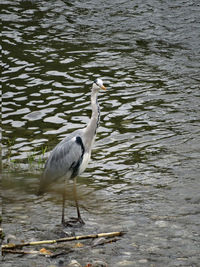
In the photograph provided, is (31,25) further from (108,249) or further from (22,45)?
(108,249)

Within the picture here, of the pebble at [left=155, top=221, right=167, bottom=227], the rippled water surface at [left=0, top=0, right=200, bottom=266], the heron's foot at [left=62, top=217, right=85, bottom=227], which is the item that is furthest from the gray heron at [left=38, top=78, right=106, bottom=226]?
the pebble at [left=155, top=221, right=167, bottom=227]

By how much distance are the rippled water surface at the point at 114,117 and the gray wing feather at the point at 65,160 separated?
0.68m

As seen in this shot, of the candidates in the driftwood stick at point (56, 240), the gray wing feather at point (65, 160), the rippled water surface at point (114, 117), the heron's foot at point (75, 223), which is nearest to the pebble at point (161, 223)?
the rippled water surface at point (114, 117)

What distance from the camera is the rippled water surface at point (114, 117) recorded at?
869 centimetres

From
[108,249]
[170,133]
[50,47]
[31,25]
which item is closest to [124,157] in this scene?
[170,133]

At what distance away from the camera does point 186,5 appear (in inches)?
806

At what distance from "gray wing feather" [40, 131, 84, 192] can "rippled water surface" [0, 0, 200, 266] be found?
2.22 ft

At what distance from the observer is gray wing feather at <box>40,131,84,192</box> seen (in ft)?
29.5

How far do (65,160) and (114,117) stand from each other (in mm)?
4563

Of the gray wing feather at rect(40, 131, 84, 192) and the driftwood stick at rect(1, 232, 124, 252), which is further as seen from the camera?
the gray wing feather at rect(40, 131, 84, 192)

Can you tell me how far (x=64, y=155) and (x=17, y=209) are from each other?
1.31 m

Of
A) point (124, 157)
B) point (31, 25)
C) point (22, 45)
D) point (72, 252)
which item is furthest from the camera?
point (31, 25)

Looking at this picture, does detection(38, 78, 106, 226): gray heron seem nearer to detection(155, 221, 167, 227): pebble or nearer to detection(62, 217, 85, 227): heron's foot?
detection(62, 217, 85, 227): heron's foot

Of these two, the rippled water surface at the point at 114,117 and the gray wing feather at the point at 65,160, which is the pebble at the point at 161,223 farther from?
the gray wing feather at the point at 65,160
